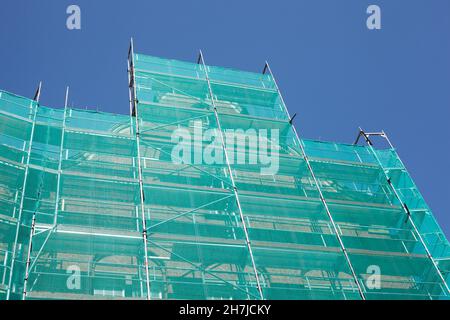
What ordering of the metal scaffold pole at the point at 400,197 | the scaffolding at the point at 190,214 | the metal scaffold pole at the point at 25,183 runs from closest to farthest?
1. the metal scaffold pole at the point at 25,183
2. the scaffolding at the point at 190,214
3. the metal scaffold pole at the point at 400,197

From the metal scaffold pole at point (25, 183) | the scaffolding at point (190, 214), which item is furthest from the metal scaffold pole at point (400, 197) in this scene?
the metal scaffold pole at point (25, 183)

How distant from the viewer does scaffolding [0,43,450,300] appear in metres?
9.59

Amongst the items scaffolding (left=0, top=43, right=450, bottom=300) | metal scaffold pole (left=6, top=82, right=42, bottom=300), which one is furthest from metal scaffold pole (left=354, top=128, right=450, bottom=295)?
metal scaffold pole (left=6, top=82, right=42, bottom=300)

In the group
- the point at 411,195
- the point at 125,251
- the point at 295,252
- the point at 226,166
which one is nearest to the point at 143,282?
the point at 125,251

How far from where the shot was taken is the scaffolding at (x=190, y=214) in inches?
377

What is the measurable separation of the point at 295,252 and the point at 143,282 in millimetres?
3081

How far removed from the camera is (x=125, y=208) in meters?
10.8

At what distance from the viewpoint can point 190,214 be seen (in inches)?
444

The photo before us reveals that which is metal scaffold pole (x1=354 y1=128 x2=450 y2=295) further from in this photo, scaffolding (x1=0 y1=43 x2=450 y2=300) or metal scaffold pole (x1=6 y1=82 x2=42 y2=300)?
metal scaffold pole (x1=6 y1=82 x2=42 y2=300)

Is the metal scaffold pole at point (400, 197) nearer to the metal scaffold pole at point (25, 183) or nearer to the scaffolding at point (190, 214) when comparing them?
the scaffolding at point (190, 214)

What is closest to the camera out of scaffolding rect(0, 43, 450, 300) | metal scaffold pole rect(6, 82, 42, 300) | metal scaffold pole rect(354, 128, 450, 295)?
metal scaffold pole rect(6, 82, 42, 300)

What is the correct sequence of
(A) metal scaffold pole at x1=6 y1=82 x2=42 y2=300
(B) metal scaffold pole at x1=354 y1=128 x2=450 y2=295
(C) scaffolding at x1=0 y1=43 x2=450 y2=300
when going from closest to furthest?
(A) metal scaffold pole at x1=6 y1=82 x2=42 y2=300 < (C) scaffolding at x1=0 y1=43 x2=450 y2=300 < (B) metal scaffold pole at x1=354 y1=128 x2=450 y2=295

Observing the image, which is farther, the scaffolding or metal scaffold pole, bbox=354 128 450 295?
metal scaffold pole, bbox=354 128 450 295
